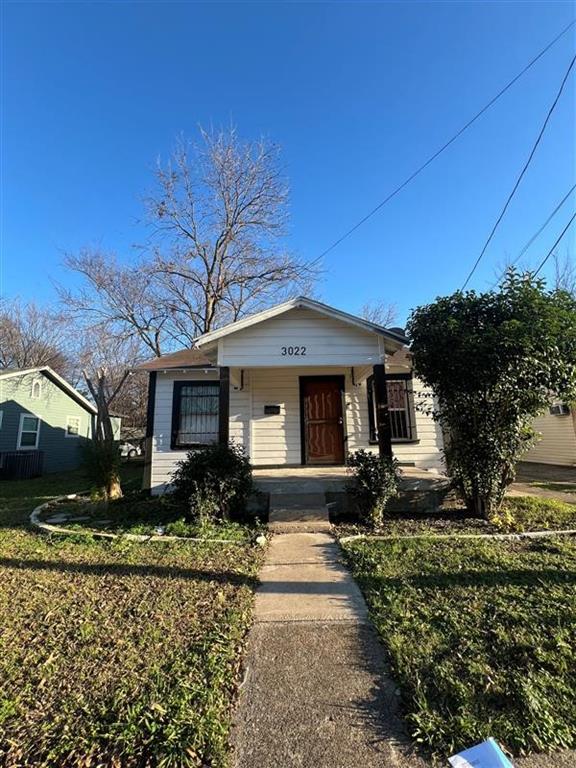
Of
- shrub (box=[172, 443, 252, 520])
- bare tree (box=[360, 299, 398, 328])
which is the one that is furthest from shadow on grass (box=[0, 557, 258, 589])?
bare tree (box=[360, 299, 398, 328])

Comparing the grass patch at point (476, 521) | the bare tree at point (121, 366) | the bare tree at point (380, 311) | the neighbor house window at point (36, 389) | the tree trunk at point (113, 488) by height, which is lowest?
the grass patch at point (476, 521)

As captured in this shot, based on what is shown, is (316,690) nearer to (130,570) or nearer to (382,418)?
(130,570)

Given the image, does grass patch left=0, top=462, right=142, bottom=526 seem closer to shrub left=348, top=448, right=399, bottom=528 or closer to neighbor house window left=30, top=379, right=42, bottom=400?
shrub left=348, top=448, right=399, bottom=528

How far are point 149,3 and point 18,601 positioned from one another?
11497 millimetres

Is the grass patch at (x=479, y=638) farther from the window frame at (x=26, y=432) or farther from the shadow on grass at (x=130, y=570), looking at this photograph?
the window frame at (x=26, y=432)

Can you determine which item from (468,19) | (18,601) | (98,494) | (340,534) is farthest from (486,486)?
(468,19)

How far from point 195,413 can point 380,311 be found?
2020 centimetres

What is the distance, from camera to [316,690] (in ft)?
→ 7.57

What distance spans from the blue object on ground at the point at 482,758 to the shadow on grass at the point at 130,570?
2354 mm

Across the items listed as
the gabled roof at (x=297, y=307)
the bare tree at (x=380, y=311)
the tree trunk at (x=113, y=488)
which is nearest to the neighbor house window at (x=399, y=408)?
the gabled roof at (x=297, y=307)

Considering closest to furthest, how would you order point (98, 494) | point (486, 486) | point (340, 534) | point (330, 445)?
point (340, 534)
point (486, 486)
point (98, 494)
point (330, 445)

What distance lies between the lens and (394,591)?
11.9ft

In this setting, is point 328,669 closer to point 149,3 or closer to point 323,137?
point 149,3

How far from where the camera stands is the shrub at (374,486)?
6113 mm
